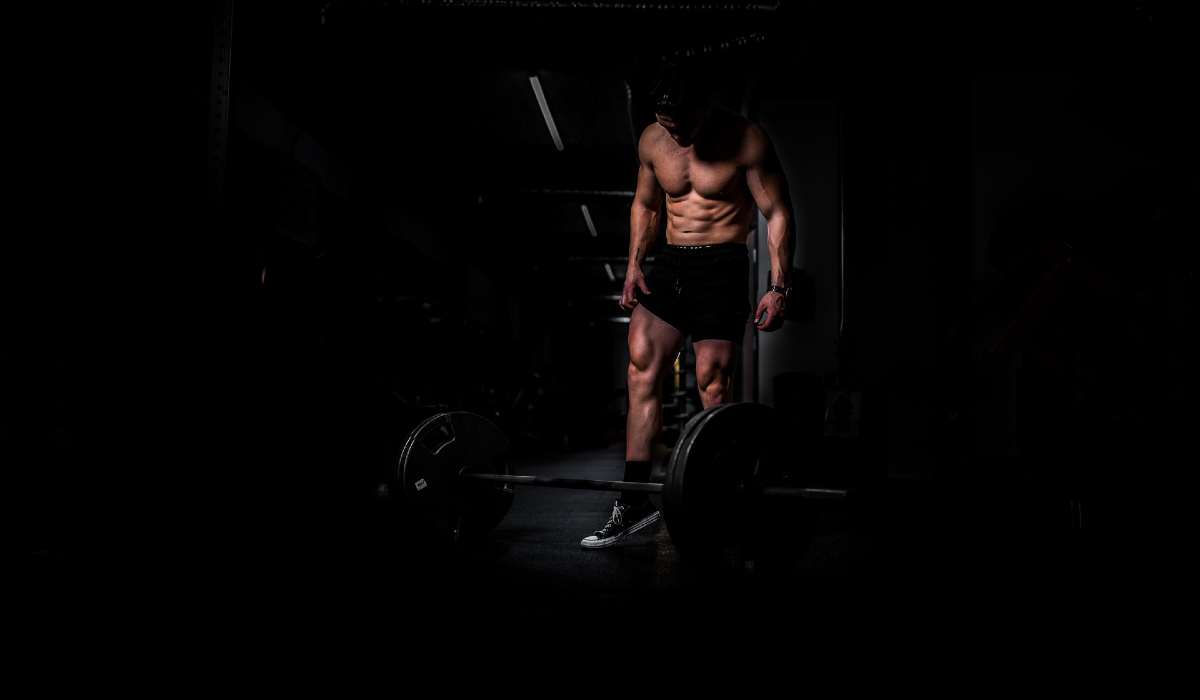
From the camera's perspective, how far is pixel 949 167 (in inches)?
165

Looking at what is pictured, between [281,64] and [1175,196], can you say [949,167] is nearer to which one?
[1175,196]

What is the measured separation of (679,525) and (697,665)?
1.13ft

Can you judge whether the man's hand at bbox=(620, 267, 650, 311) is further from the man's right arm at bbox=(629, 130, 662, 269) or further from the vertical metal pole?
the vertical metal pole

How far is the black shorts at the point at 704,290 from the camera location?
2.07m

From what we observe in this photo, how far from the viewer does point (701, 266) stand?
208 centimetres

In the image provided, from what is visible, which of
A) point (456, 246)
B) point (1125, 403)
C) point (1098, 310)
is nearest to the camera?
point (1125, 403)

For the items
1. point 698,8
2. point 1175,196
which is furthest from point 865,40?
point 1175,196

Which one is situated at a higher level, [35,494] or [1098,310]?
[1098,310]

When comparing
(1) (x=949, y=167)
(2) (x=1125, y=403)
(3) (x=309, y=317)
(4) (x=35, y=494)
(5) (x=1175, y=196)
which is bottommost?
(4) (x=35, y=494)

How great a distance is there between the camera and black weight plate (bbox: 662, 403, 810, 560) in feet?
4.41

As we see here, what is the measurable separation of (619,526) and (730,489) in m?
0.66

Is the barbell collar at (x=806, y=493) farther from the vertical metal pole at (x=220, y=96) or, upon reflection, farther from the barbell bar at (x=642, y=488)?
the vertical metal pole at (x=220, y=96)

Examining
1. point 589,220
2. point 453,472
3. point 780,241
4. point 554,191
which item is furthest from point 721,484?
point 589,220

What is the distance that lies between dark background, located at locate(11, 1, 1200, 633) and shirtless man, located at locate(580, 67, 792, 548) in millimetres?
573
